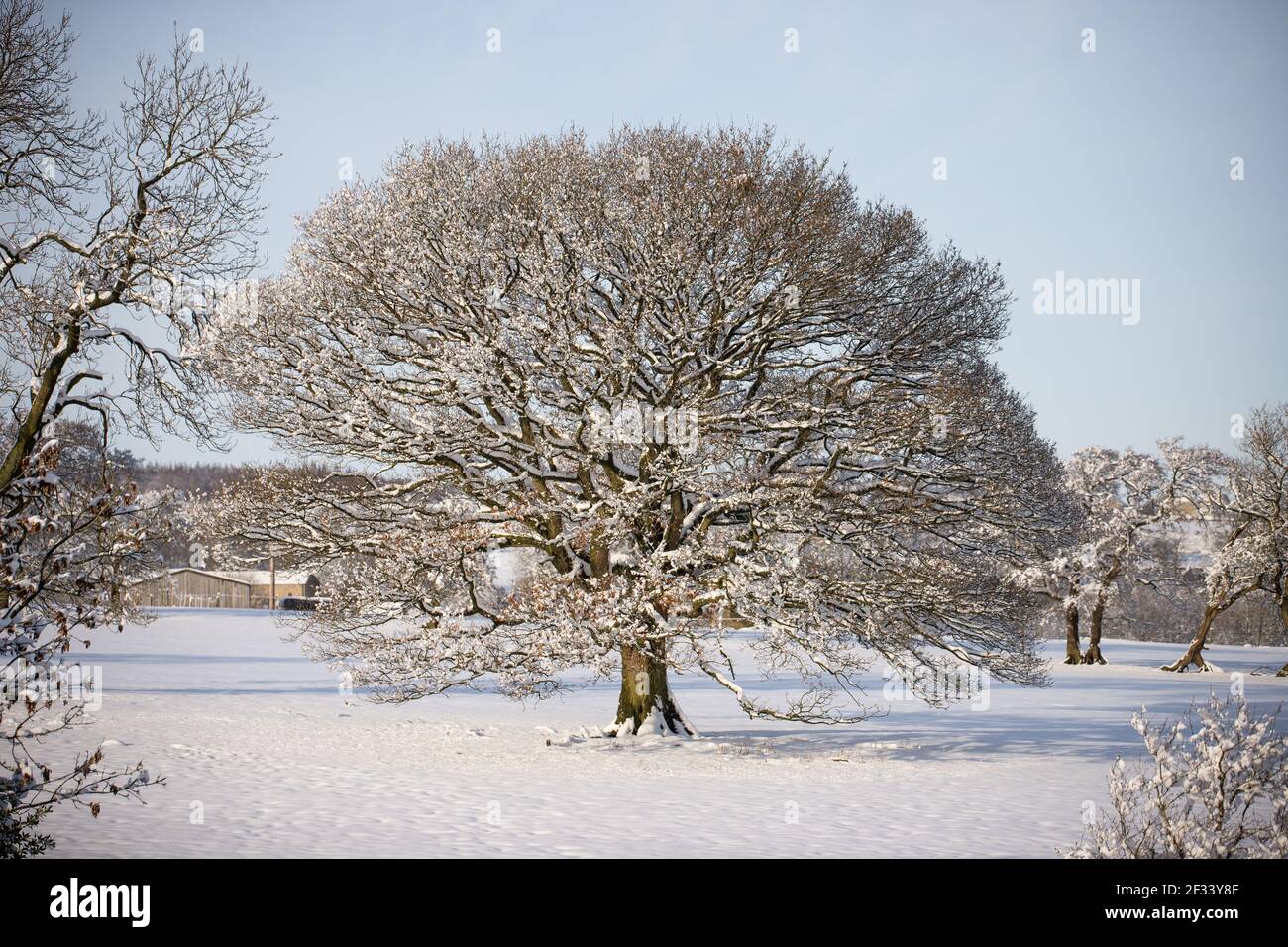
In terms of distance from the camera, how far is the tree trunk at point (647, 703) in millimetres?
18562

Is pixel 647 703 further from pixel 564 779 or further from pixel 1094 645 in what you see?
pixel 1094 645

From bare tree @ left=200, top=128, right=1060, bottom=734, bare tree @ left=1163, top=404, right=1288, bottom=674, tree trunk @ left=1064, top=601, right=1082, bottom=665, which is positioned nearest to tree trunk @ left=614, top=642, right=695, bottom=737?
bare tree @ left=200, top=128, right=1060, bottom=734

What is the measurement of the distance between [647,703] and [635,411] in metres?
5.59

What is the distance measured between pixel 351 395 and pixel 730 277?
6243 millimetres

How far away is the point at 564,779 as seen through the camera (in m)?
14.6

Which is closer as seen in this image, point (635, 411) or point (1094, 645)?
point (635, 411)

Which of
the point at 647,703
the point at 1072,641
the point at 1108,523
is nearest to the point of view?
the point at 647,703

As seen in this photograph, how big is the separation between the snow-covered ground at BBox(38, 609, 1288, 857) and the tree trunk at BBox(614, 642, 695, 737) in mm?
500

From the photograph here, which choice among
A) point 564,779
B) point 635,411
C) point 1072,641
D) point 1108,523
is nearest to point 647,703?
point 564,779

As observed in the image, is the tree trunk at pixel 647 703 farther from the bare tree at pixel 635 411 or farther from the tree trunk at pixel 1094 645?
the tree trunk at pixel 1094 645

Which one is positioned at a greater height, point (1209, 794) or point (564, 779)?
point (1209, 794)

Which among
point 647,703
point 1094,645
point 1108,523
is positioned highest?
→ point 1108,523

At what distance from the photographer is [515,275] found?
54.1 ft
